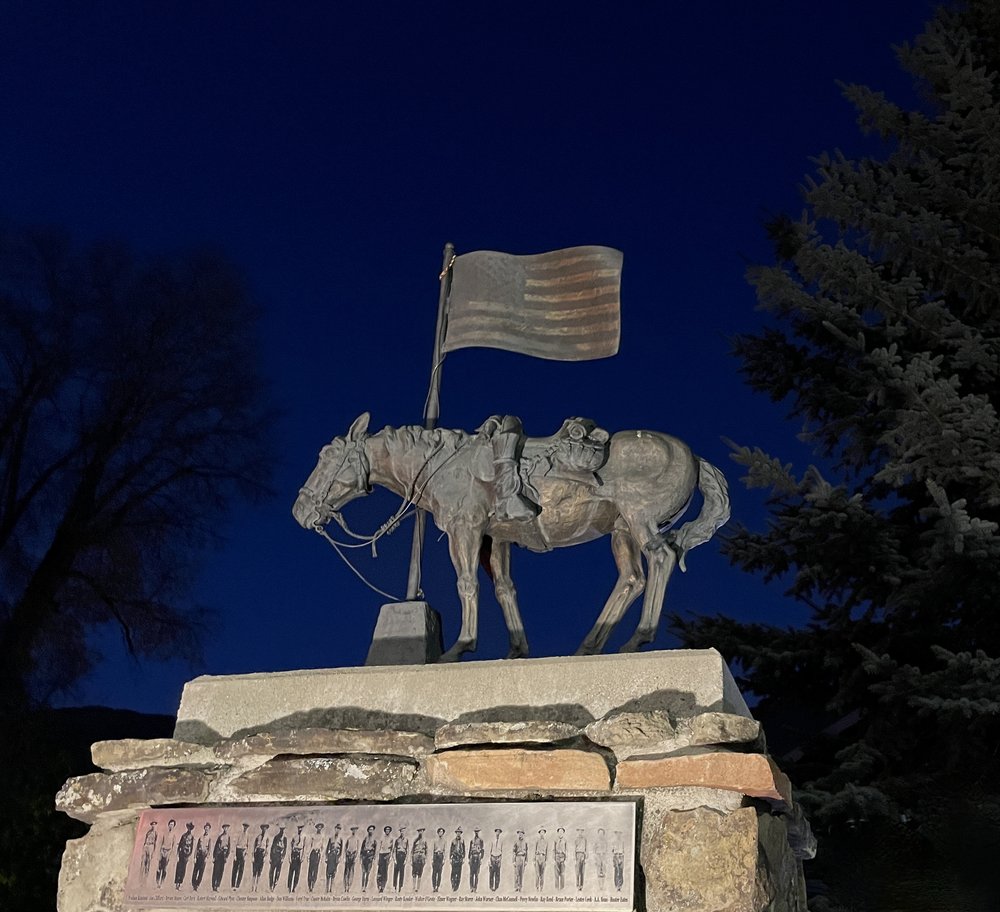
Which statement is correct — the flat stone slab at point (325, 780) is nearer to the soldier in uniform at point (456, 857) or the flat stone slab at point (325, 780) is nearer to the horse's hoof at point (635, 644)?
the soldier in uniform at point (456, 857)

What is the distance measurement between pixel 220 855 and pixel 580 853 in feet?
3.59

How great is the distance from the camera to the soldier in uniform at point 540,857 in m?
3.14

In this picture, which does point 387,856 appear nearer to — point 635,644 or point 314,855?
point 314,855

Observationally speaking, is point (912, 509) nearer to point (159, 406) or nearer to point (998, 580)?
point (998, 580)

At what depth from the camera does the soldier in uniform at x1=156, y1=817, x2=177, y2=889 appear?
11.4 ft

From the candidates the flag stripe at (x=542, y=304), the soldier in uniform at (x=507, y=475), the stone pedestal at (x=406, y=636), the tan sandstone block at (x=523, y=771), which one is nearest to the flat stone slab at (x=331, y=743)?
the tan sandstone block at (x=523, y=771)

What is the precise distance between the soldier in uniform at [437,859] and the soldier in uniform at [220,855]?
647mm

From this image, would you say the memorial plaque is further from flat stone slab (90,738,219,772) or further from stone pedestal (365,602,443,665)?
stone pedestal (365,602,443,665)

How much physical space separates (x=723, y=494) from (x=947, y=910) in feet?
11.1

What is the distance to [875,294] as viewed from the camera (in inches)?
316

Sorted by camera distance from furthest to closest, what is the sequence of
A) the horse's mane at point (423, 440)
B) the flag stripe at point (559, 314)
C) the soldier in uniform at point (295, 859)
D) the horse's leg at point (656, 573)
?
the flag stripe at point (559, 314)
the horse's mane at point (423, 440)
the horse's leg at point (656, 573)
the soldier in uniform at point (295, 859)

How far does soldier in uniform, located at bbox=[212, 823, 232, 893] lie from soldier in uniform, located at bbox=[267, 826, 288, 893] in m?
0.14

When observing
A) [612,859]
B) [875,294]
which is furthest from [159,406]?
[612,859]

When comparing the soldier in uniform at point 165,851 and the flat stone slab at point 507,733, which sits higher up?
the flat stone slab at point 507,733
